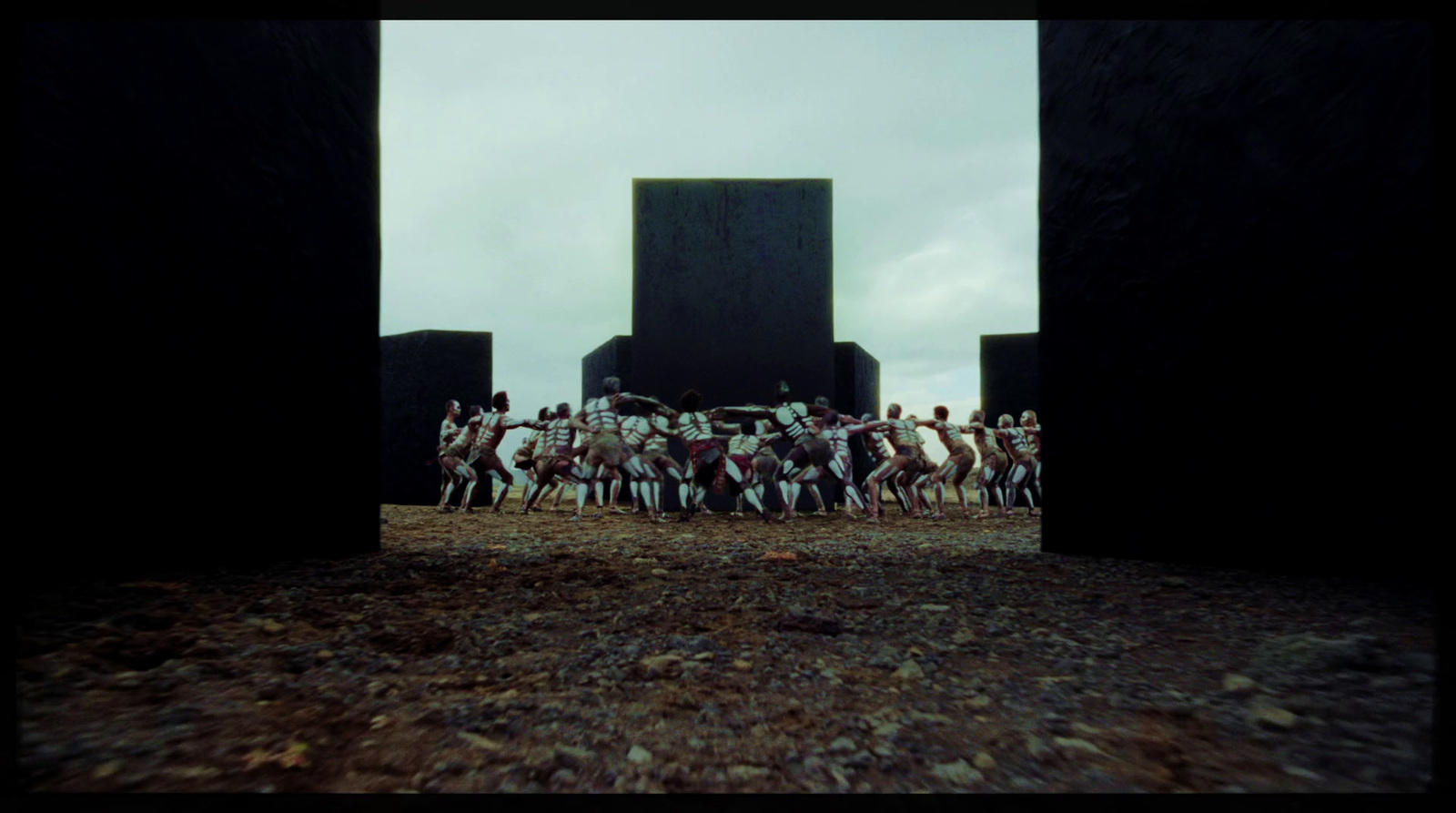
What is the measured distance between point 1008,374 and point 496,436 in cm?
1136

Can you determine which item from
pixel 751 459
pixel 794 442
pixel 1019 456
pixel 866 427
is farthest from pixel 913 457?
pixel 751 459

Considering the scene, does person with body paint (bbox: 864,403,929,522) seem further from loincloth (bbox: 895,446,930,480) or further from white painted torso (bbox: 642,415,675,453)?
white painted torso (bbox: 642,415,675,453)

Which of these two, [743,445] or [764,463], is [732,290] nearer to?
[743,445]

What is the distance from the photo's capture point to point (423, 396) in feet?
41.2

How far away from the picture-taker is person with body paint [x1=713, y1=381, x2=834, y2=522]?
8734 mm

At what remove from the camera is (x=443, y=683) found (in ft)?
6.47

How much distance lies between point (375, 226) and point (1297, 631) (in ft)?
19.3

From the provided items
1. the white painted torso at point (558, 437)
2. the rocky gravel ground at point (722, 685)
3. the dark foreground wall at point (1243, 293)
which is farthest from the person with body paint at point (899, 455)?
the rocky gravel ground at point (722, 685)

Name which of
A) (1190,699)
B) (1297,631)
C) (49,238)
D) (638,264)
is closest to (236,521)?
(49,238)

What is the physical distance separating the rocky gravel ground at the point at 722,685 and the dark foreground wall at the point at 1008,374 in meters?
11.6

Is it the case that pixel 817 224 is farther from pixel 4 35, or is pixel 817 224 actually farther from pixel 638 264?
pixel 4 35

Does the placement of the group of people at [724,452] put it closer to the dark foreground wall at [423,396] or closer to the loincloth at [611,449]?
the loincloth at [611,449]

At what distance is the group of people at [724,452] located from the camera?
28.6ft

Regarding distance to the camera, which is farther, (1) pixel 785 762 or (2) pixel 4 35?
(2) pixel 4 35
